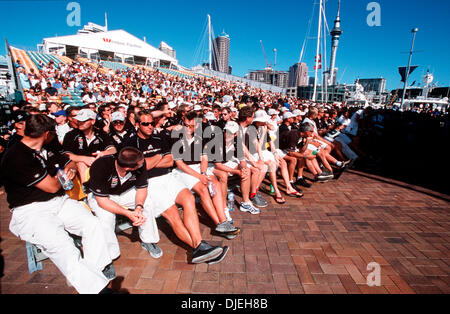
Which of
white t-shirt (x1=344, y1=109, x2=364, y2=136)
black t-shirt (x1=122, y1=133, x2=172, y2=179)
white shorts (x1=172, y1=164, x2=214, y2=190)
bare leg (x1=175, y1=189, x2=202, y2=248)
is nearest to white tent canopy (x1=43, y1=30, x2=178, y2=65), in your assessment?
black t-shirt (x1=122, y1=133, x2=172, y2=179)

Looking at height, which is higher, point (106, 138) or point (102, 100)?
point (102, 100)

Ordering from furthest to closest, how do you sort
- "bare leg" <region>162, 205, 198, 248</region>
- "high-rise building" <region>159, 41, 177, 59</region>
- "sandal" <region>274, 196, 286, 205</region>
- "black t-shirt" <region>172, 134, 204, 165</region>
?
"high-rise building" <region>159, 41, 177, 59</region>
"sandal" <region>274, 196, 286, 205</region>
"black t-shirt" <region>172, 134, 204, 165</region>
"bare leg" <region>162, 205, 198, 248</region>

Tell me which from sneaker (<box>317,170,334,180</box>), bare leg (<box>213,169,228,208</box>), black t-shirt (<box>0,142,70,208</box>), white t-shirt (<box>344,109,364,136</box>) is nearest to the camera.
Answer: black t-shirt (<box>0,142,70,208</box>)

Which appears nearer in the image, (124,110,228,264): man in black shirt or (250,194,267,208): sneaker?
(124,110,228,264): man in black shirt

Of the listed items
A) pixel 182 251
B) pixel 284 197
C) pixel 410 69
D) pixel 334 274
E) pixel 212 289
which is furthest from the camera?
pixel 410 69

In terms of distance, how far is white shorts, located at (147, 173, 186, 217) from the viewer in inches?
114

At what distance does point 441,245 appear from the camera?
3094mm

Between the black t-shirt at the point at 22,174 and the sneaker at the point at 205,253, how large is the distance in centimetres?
177

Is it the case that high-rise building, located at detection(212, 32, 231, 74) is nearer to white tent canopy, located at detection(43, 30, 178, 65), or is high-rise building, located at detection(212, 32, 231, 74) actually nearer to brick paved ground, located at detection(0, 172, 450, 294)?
white tent canopy, located at detection(43, 30, 178, 65)

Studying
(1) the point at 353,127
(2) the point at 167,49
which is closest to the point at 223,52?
(2) the point at 167,49

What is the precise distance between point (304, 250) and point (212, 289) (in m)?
1.38

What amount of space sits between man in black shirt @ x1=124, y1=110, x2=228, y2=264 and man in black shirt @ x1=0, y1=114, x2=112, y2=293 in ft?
2.45
